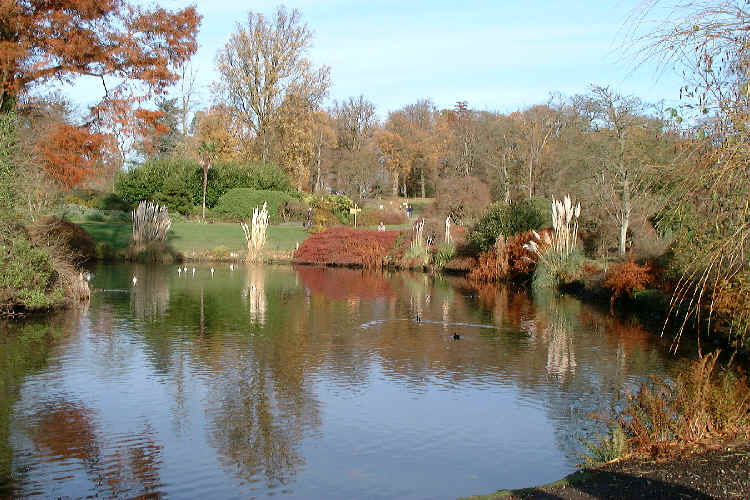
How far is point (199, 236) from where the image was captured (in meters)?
37.1

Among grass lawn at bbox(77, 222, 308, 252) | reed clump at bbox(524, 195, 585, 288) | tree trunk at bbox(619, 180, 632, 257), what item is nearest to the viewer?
tree trunk at bbox(619, 180, 632, 257)

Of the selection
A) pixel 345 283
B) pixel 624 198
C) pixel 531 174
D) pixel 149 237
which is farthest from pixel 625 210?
pixel 531 174

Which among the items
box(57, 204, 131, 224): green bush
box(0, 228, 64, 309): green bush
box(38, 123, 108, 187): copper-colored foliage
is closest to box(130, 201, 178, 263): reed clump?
box(57, 204, 131, 224): green bush

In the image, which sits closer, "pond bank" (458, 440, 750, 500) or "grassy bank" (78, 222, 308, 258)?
"pond bank" (458, 440, 750, 500)

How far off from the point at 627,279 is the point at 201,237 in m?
22.1

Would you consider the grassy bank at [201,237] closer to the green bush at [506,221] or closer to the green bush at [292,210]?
the green bush at [292,210]

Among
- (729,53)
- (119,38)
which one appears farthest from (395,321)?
(729,53)

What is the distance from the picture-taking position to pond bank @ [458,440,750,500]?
579 centimetres

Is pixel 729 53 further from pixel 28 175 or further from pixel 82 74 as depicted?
pixel 82 74

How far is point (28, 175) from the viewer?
1631 cm

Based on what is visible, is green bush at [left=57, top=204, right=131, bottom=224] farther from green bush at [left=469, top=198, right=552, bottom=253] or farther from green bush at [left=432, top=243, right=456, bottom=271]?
green bush at [left=469, top=198, right=552, bottom=253]

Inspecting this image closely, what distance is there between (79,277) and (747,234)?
51.3 ft

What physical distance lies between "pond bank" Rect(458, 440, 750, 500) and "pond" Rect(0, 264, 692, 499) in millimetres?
1300

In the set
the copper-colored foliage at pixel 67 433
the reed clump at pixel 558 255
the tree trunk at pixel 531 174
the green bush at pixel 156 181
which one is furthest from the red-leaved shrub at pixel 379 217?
the copper-colored foliage at pixel 67 433
